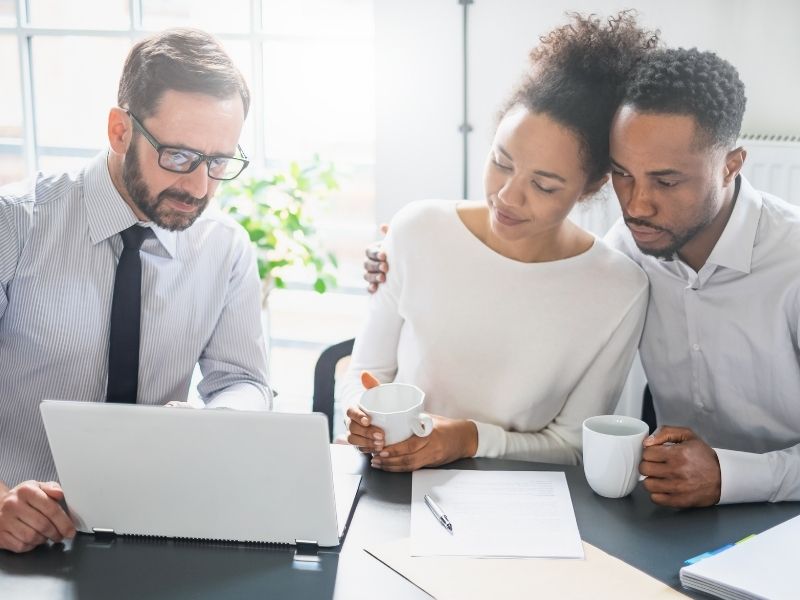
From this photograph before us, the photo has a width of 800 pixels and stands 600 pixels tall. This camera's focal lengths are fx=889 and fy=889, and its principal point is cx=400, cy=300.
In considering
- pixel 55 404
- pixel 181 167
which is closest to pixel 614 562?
pixel 55 404

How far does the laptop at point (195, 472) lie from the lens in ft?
3.51

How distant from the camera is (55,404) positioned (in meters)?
1.09

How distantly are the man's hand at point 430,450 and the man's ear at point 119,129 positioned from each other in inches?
28.4

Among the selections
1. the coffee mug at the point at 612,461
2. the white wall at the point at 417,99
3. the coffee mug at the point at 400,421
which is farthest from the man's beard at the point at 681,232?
the white wall at the point at 417,99

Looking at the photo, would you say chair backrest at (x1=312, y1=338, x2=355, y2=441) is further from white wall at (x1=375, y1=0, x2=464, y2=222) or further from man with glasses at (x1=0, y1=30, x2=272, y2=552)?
white wall at (x1=375, y1=0, x2=464, y2=222)

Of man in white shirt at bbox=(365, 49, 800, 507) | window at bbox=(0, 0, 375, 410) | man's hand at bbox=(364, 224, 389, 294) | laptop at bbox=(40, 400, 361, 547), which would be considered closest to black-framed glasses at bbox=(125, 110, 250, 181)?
man's hand at bbox=(364, 224, 389, 294)

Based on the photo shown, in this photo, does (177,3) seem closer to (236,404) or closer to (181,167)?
(181,167)

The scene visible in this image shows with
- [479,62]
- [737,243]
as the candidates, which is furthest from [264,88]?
[737,243]

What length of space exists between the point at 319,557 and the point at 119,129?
0.87 m

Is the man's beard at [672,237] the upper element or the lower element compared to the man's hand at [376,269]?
upper

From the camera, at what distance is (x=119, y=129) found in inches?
62.1

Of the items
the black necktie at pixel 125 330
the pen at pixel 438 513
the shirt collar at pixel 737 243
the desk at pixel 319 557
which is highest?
the shirt collar at pixel 737 243

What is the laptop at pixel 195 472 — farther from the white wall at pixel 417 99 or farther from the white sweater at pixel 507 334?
the white wall at pixel 417 99

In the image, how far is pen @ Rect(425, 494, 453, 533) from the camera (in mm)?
1168
